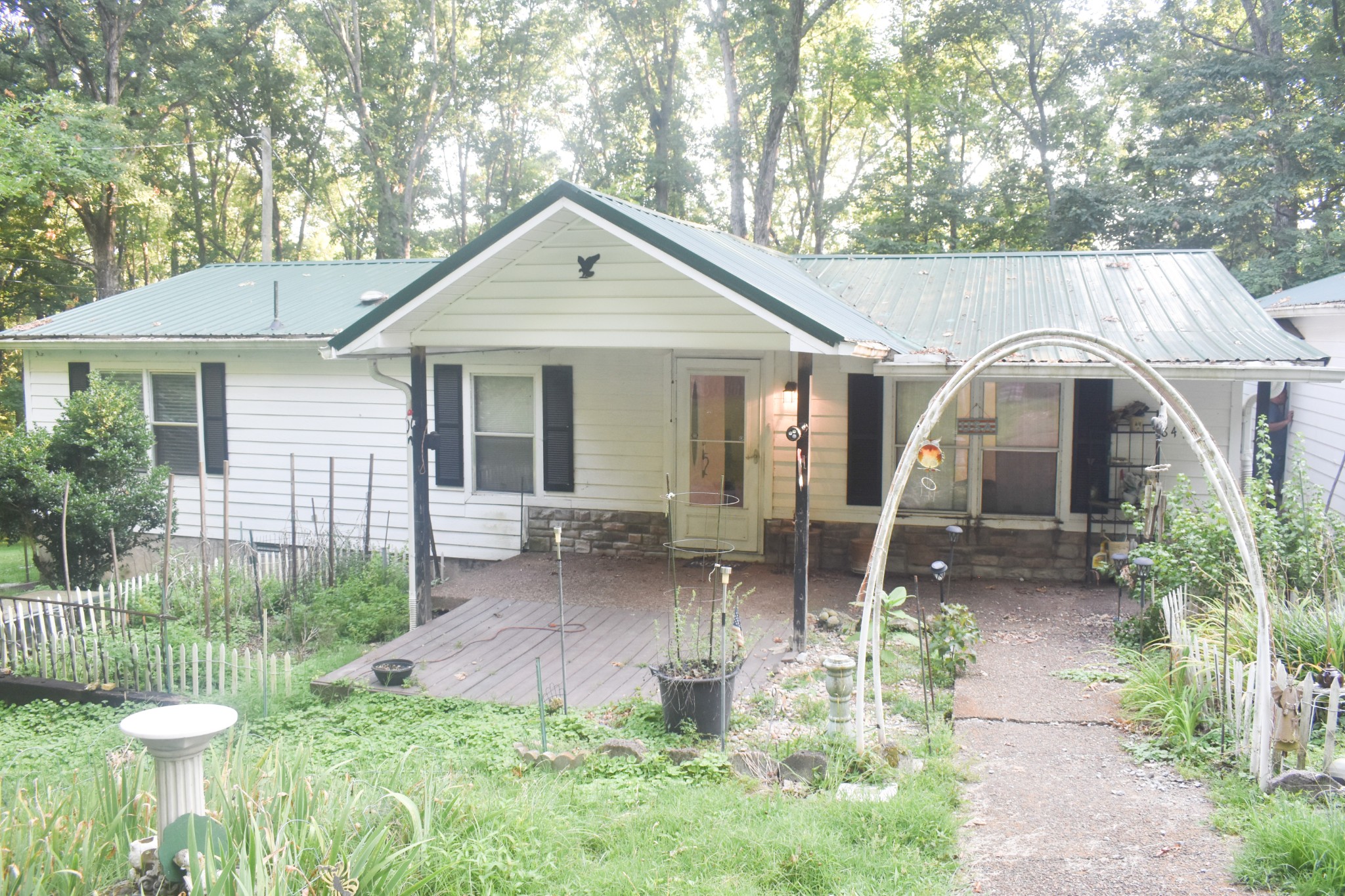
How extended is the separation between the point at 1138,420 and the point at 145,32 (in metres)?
23.2

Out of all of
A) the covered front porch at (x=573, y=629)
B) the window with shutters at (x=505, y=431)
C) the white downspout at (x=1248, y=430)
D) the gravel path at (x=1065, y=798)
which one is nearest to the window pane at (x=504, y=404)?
the window with shutters at (x=505, y=431)

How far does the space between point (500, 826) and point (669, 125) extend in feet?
76.7

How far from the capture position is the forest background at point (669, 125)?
18625 millimetres

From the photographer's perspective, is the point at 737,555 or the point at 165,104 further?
the point at 165,104

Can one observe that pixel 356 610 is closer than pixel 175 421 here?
Yes

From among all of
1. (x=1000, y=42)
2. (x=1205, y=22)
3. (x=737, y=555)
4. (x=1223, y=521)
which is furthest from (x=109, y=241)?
(x=1205, y=22)

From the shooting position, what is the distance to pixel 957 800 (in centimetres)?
449

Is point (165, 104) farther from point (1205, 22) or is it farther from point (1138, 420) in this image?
point (1205, 22)

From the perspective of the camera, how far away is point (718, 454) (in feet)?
34.1

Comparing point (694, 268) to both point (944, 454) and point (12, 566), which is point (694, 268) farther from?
point (12, 566)

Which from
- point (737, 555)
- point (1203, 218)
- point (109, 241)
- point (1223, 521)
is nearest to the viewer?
Result: point (1223, 521)

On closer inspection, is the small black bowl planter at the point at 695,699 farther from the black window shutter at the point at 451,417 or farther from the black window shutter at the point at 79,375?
the black window shutter at the point at 79,375

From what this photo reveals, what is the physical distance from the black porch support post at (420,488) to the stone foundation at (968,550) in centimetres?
378

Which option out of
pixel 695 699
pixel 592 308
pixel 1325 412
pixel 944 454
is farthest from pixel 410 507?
pixel 1325 412
